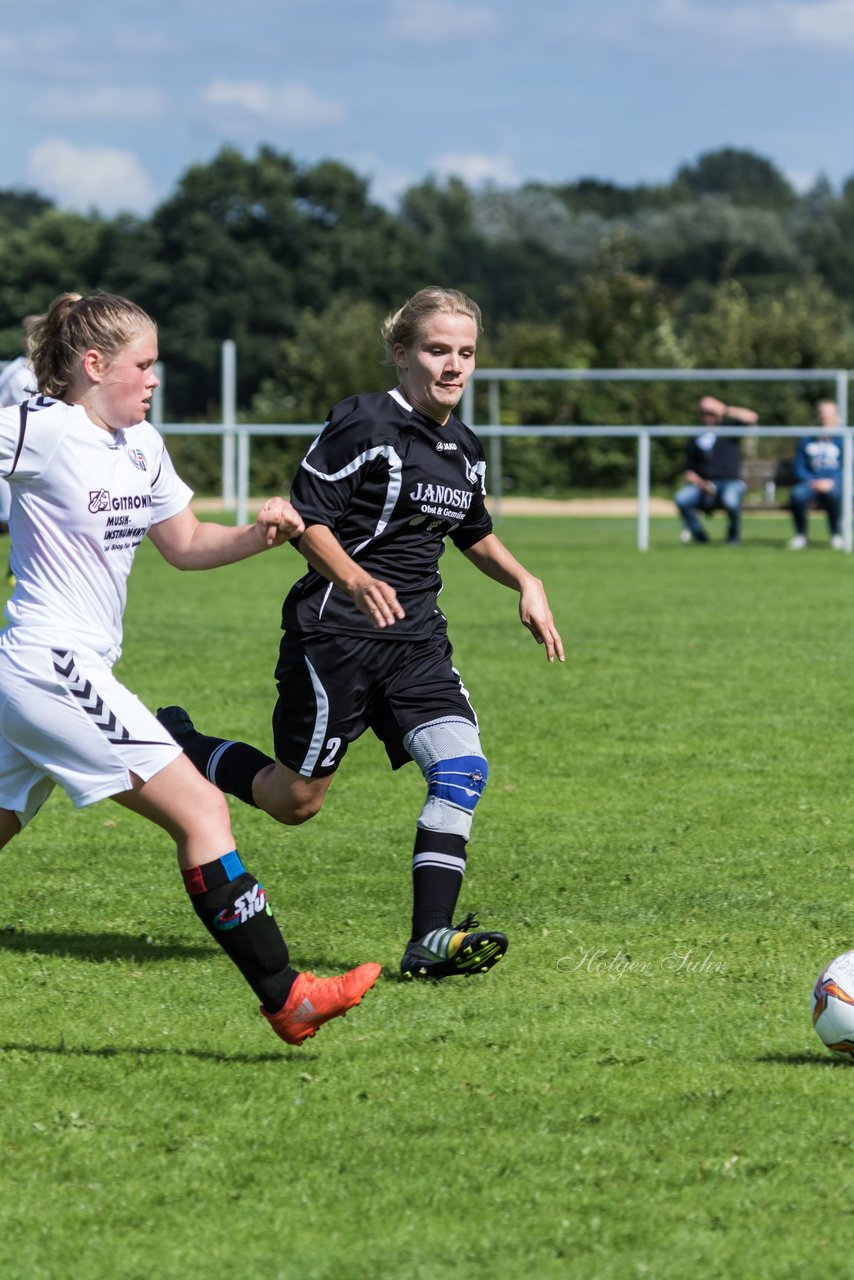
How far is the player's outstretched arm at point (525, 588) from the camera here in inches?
205

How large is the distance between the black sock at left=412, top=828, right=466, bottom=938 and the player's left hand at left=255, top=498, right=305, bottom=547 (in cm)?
116

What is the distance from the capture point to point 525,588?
526 cm

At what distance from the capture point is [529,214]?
10519 centimetres

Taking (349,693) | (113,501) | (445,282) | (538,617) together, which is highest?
(445,282)

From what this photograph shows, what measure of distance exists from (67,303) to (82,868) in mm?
2546

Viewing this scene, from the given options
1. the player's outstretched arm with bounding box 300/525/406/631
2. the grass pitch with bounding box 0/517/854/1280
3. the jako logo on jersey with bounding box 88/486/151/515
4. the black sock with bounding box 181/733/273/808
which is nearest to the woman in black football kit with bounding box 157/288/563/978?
the player's outstretched arm with bounding box 300/525/406/631

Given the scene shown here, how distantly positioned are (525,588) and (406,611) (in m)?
0.39

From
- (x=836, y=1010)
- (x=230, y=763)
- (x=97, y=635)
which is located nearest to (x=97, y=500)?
(x=97, y=635)

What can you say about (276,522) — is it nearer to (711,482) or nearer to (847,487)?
(847,487)

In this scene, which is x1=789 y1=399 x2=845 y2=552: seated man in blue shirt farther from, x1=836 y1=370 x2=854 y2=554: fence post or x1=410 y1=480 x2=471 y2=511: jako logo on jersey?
x1=410 y1=480 x2=471 y2=511: jako logo on jersey

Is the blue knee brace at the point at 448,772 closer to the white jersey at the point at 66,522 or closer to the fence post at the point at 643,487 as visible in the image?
the white jersey at the point at 66,522

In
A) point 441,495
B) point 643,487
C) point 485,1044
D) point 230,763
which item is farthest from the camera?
point 643,487

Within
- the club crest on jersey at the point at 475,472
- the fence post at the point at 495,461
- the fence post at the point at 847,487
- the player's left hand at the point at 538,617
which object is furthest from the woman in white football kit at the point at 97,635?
the fence post at the point at 495,461

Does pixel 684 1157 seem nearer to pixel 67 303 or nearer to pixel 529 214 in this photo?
pixel 67 303
